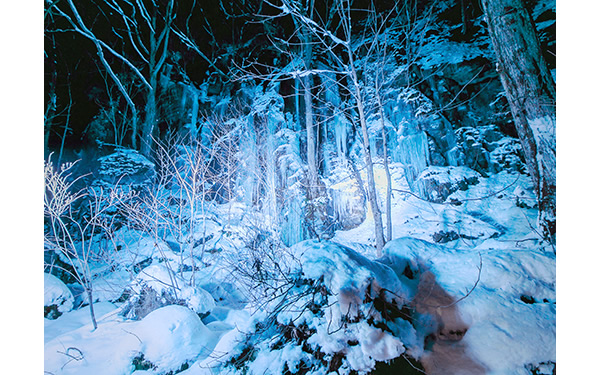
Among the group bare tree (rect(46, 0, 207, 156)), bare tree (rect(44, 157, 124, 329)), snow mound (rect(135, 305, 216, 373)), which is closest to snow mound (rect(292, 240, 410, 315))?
snow mound (rect(135, 305, 216, 373))

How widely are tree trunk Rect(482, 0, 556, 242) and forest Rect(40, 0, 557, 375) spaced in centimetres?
1

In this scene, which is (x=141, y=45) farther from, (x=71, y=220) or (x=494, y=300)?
(x=494, y=300)

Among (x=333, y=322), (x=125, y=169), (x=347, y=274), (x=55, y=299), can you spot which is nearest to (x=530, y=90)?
(x=347, y=274)

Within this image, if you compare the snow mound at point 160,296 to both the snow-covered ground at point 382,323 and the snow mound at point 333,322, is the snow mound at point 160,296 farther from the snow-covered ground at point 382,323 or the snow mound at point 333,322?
the snow mound at point 333,322

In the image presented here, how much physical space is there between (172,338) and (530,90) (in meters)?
3.41

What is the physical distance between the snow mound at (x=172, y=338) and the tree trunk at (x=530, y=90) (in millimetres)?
2762

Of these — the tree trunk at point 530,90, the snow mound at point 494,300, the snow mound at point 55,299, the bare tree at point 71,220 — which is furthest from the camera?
the snow mound at point 55,299

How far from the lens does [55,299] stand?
320cm

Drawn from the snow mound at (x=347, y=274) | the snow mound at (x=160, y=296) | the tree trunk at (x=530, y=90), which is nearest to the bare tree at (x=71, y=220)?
the snow mound at (x=160, y=296)

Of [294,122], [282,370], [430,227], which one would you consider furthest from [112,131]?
[430,227]

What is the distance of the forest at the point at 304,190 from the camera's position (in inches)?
44.9

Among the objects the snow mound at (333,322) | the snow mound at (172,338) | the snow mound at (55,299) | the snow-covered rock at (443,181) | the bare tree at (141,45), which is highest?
the bare tree at (141,45)

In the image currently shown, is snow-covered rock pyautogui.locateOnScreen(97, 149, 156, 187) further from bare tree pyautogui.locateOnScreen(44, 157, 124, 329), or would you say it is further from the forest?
bare tree pyautogui.locateOnScreen(44, 157, 124, 329)

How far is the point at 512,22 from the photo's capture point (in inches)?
65.0
